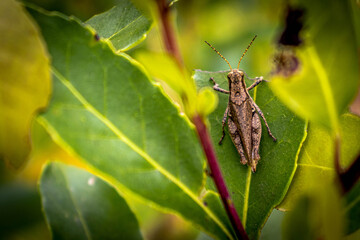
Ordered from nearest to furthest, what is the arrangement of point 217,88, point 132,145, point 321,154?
point 132,145 → point 321,154 → point 217,88

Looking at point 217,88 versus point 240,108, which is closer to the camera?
point 217,88

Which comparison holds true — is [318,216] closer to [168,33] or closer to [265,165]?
[265,165]

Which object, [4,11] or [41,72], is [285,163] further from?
[4,11]

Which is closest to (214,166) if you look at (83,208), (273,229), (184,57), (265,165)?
(265,165)

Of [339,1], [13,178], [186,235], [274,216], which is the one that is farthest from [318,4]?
[13,178]

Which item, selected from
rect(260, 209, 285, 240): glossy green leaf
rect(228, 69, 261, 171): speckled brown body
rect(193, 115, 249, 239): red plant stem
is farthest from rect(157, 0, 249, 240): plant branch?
rect(228, 69, 261, 171): speckled brown body
